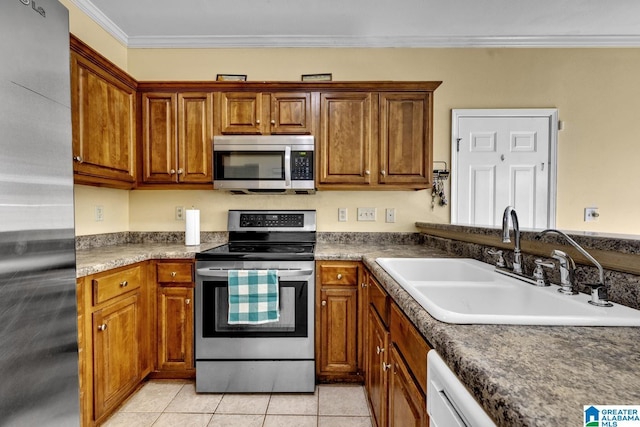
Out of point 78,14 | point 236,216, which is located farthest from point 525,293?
point 78,14

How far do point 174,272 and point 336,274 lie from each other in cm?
107

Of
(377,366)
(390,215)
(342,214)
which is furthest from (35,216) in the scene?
(390,215)

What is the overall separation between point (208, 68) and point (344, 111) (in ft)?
4.29

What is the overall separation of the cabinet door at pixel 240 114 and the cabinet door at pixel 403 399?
1.81 meters

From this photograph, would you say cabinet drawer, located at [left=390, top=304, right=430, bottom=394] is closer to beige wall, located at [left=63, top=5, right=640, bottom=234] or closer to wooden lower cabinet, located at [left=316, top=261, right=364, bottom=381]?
wooden lower cabinet, located at [left=316, top=261, right=364, bottom=381]

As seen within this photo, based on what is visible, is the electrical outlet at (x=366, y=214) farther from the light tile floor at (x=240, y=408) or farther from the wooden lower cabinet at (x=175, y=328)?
the wooden lower cabinet at (x=175, y=328)

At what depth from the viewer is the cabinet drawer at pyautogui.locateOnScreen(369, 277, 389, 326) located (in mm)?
1282

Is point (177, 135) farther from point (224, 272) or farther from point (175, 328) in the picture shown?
point (175, 328)

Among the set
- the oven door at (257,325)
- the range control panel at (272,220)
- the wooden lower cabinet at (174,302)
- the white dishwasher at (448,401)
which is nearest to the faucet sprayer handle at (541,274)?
the white dishwasher at (448,401)

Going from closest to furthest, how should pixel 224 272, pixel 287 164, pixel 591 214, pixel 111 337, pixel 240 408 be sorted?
1. pixel 111 337
2. pixel 240 408
3. pixel 224 272
4. pixel 287 164
5. pixel 591 214

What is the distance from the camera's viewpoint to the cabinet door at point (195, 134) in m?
2.30

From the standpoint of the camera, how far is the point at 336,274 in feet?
6.64

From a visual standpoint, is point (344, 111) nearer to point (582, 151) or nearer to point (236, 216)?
point (236, 216)

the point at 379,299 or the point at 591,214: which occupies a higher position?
the point at 591,214
